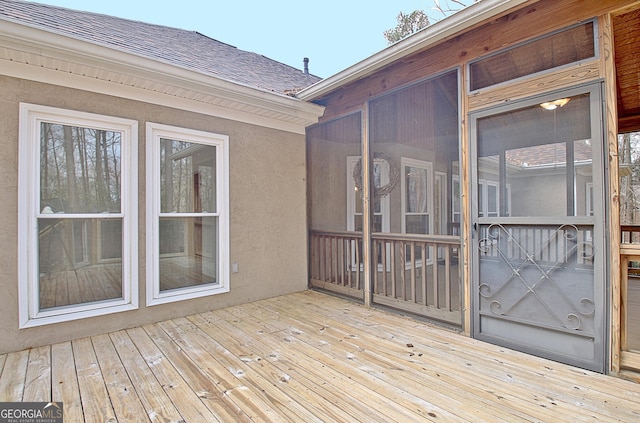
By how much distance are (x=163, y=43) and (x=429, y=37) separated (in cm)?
368

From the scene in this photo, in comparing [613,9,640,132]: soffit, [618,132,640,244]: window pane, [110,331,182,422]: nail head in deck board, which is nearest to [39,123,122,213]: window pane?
[110,331,182,422]: nail head in deck board

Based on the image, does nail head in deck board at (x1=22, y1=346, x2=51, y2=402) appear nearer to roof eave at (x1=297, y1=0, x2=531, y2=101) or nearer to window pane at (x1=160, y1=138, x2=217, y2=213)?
window pane at (x1=160, y1=138, x2=217, y2=213)

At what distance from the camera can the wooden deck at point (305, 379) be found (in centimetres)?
185

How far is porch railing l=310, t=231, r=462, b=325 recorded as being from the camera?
3311mm

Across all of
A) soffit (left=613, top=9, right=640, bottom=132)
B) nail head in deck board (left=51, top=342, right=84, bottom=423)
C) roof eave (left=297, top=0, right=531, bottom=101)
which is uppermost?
roof eave (left=297, top=0, right=531, bottom=101)

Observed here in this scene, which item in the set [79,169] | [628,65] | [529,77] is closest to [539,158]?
[529,77]

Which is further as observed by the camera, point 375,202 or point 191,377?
point 375,202

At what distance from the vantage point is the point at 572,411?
6.00 ft

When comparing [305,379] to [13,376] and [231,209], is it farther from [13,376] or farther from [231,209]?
[231,209]

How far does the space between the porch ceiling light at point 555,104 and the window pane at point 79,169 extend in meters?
3.93

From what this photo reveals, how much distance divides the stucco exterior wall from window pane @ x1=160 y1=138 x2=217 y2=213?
0.70 ft

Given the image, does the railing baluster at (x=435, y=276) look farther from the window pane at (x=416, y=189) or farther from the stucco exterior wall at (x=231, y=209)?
the window pane at (x=416, y=189)

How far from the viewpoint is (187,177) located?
3695 millimetres

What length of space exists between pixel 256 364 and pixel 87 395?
1092 millimetres
